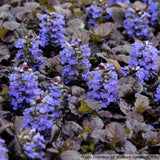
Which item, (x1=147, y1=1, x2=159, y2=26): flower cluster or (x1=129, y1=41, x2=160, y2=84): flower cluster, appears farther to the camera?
(x1=147, y1=1, x2=159, y2=26): flower cluster

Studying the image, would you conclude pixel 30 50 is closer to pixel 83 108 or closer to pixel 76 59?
pixel 76 59

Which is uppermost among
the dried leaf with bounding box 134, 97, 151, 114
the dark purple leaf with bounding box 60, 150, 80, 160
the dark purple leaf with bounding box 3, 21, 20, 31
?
the dark purple leaf with bounding box 3, 21, 20, 31

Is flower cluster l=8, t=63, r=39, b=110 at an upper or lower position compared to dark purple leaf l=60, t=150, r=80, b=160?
upper

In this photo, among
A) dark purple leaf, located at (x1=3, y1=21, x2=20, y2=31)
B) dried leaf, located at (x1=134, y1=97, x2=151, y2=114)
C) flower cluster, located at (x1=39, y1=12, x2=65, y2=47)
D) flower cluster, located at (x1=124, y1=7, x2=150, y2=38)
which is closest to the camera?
dried leaf, located at (x1=134, y1=97, x2=151, y2=114)

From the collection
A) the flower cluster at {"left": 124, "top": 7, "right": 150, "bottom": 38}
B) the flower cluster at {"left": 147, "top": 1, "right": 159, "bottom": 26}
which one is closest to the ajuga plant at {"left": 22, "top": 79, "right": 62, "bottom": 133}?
the flower cluster at {"left": 124, "top": 7, "right": 150, "bottom": 38}

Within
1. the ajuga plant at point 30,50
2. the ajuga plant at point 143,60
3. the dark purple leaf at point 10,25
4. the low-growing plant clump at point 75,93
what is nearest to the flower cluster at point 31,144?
the low-growing plant clump at point 75,93

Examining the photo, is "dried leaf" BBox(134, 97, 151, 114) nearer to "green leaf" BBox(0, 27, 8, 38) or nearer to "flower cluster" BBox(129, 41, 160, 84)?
"flower cluster" BBox(129, 41, 160, 84)

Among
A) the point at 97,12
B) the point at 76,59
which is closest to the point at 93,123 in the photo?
the point at 76,59

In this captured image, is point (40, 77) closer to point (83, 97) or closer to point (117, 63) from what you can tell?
point (83, 97)
